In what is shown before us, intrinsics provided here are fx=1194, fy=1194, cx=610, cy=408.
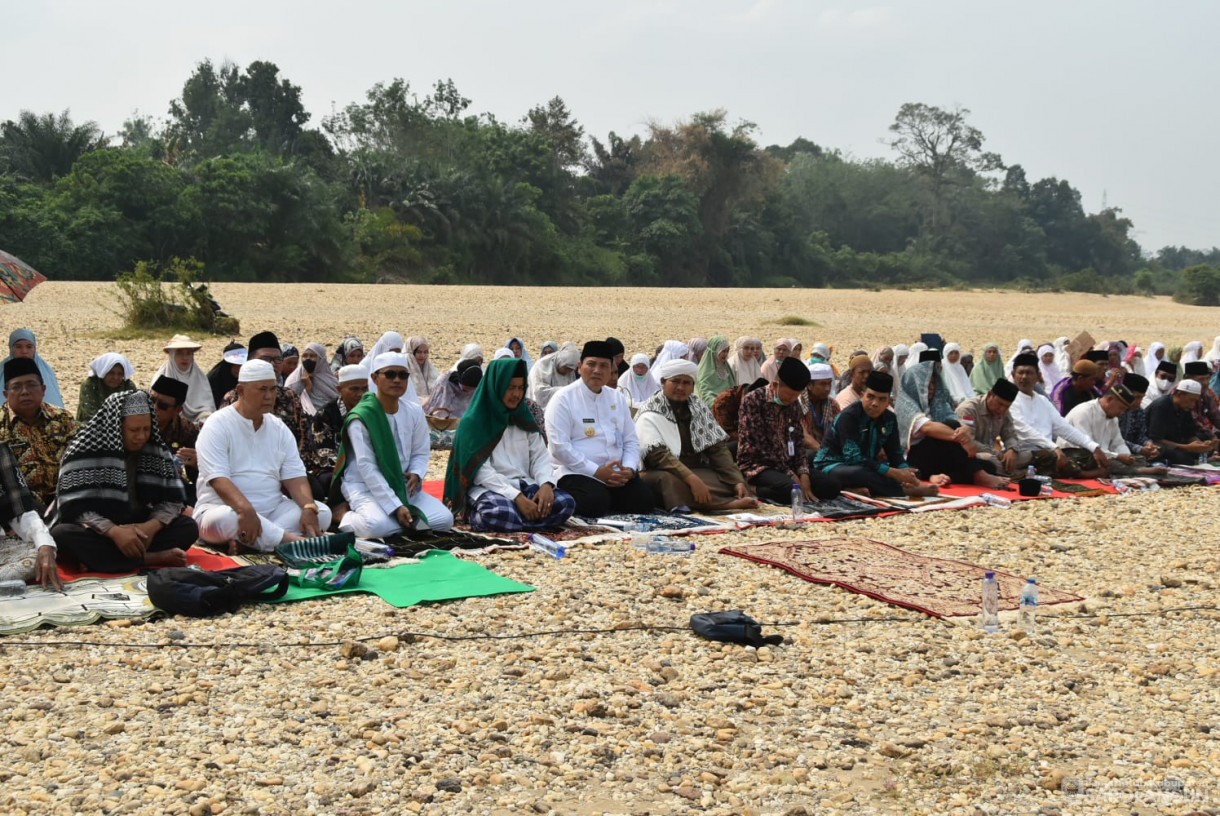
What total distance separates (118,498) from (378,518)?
128 cm

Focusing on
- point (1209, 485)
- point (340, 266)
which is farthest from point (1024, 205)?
point (1209, 485)

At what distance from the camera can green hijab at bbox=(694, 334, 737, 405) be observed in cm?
1028

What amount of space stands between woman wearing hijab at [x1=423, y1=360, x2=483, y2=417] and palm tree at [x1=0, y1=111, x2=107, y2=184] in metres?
26.6

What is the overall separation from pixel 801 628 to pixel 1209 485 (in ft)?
18.6

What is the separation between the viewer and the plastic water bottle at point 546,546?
6.08 metres

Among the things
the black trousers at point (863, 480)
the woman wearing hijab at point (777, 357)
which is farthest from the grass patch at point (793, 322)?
the black trousers at point (863, 480)

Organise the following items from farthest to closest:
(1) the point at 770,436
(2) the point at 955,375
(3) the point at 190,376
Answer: (2) the point at 955,375 → (3) the point at 190,376 → (1) the point at 770,436

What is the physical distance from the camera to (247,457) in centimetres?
604

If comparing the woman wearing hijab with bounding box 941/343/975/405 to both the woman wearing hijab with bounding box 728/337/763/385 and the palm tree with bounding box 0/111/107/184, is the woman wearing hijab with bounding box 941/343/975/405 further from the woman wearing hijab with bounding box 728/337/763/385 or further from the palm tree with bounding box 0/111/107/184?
the palm tree with bounding box 0/111/107/184

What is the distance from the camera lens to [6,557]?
505cm

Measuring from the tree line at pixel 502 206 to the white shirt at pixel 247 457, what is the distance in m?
23.5

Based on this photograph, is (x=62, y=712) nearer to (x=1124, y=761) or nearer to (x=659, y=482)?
(x=1124, y=761)

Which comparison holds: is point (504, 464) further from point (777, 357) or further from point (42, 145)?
point (42, 145)

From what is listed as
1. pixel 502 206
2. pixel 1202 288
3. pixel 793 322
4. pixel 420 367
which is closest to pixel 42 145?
pixel 502 206
